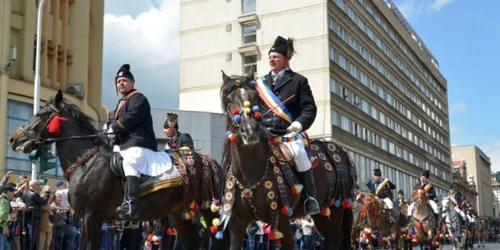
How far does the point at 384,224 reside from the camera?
19562mm

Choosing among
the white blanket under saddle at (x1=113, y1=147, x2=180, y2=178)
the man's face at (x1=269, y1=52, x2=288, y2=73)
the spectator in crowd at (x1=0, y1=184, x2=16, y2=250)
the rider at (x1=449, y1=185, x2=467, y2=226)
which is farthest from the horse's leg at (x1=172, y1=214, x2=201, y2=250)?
the rider at (x1=449, y1=185, x2=467, y2=226)

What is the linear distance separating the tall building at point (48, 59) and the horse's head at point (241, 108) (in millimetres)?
24925

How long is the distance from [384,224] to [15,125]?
64.8ft

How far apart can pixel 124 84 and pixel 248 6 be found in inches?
1922

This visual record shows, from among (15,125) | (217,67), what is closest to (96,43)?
(15,125)

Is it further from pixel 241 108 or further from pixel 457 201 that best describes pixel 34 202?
pixel 457 201

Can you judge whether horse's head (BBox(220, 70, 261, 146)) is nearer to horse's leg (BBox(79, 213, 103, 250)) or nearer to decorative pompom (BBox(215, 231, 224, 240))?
decorative pompom (BBox(215, 231, 224, 240))

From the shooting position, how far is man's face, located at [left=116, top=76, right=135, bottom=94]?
1038 cm

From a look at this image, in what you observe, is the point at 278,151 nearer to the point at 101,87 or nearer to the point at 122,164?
the point at 122,164

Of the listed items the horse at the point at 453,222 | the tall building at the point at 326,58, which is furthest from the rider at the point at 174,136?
the tall building at the point at 326,58

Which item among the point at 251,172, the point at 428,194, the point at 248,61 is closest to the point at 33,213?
the point at 251,172

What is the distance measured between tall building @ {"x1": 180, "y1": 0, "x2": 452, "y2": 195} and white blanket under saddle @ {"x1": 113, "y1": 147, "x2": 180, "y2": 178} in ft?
118

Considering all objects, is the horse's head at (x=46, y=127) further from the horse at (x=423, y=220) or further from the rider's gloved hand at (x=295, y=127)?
the horse at (x=423, y=220)

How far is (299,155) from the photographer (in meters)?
8.51
